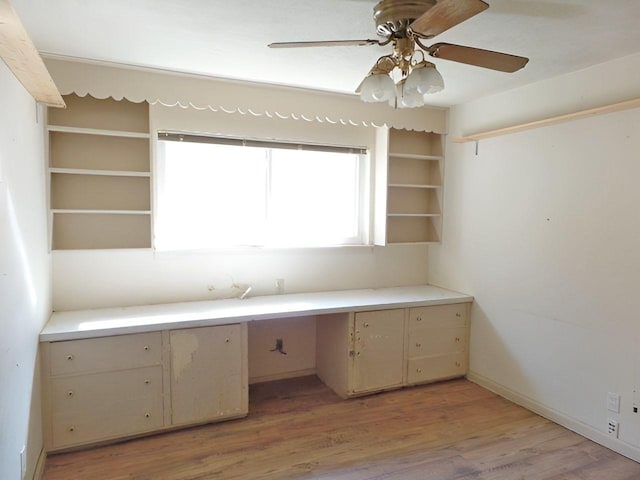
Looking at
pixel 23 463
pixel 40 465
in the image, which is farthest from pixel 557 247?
pixel 40 465

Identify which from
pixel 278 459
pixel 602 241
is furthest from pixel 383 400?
pixel 602 241

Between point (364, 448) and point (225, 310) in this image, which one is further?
point (225, 310)

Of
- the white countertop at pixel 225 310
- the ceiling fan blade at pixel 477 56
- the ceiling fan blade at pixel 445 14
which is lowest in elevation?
the white countertop at pixel 225 310

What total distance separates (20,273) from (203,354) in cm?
114

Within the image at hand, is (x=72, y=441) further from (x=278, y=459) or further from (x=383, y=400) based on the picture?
(x=383, y=400)

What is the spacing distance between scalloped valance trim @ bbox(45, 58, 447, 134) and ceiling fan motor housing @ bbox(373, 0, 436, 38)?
5.03 feet

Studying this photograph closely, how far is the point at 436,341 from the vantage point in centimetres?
337

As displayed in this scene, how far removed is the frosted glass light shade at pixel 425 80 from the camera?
166cm

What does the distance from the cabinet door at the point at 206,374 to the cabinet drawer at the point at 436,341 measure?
1364mm

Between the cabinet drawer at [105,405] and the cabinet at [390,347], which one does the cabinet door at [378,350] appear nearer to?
the cabinet at [390,347]

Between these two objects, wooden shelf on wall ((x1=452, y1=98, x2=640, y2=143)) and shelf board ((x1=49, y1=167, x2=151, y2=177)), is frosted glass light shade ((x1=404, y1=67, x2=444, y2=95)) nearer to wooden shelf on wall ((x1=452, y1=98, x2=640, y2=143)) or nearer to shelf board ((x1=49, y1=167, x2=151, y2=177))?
wooden shelf on wall ((x1=452, y1=98, x2=640, y2=143))

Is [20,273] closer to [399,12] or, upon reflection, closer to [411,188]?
[399,12]

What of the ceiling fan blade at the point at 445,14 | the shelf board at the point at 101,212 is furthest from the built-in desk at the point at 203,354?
the ceiling fan blade at the point at 445,14

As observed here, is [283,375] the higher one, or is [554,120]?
[554,120]
